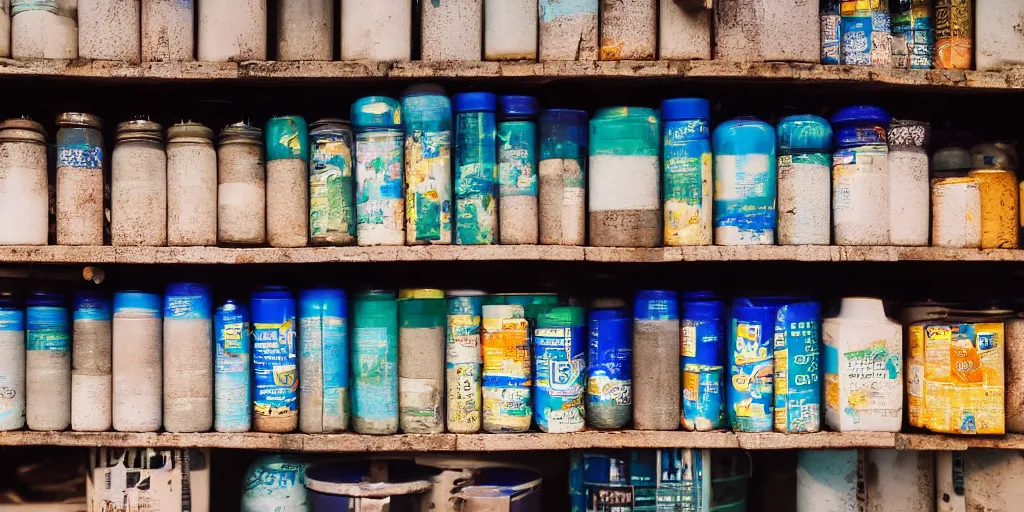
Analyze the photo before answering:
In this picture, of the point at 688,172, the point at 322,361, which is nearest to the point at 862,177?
the point at 688,172

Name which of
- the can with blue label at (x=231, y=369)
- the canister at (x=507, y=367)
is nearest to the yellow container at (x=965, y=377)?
the canister at (x=507, y=367)

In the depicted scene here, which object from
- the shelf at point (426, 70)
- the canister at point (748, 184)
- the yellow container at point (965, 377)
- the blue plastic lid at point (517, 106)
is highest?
the shelf at point (426, 70)

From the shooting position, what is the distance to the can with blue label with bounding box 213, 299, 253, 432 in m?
2.31

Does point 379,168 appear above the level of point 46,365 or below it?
above

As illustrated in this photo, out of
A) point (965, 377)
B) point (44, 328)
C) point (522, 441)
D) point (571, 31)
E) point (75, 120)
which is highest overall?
point (571, 31)

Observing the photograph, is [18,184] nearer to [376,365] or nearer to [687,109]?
[376,365]

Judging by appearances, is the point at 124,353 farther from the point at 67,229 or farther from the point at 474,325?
the point at 474,325

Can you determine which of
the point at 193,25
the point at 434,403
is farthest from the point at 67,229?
the point at 434,403

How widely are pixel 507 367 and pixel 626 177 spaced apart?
66 cm

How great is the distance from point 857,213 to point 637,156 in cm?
67

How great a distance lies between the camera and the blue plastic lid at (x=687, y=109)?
229 cm

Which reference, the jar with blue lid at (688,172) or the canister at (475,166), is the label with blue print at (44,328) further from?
the jar with blue lid at (688,172)

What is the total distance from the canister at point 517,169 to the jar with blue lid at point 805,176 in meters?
0.75

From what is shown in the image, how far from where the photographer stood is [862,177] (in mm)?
2279
